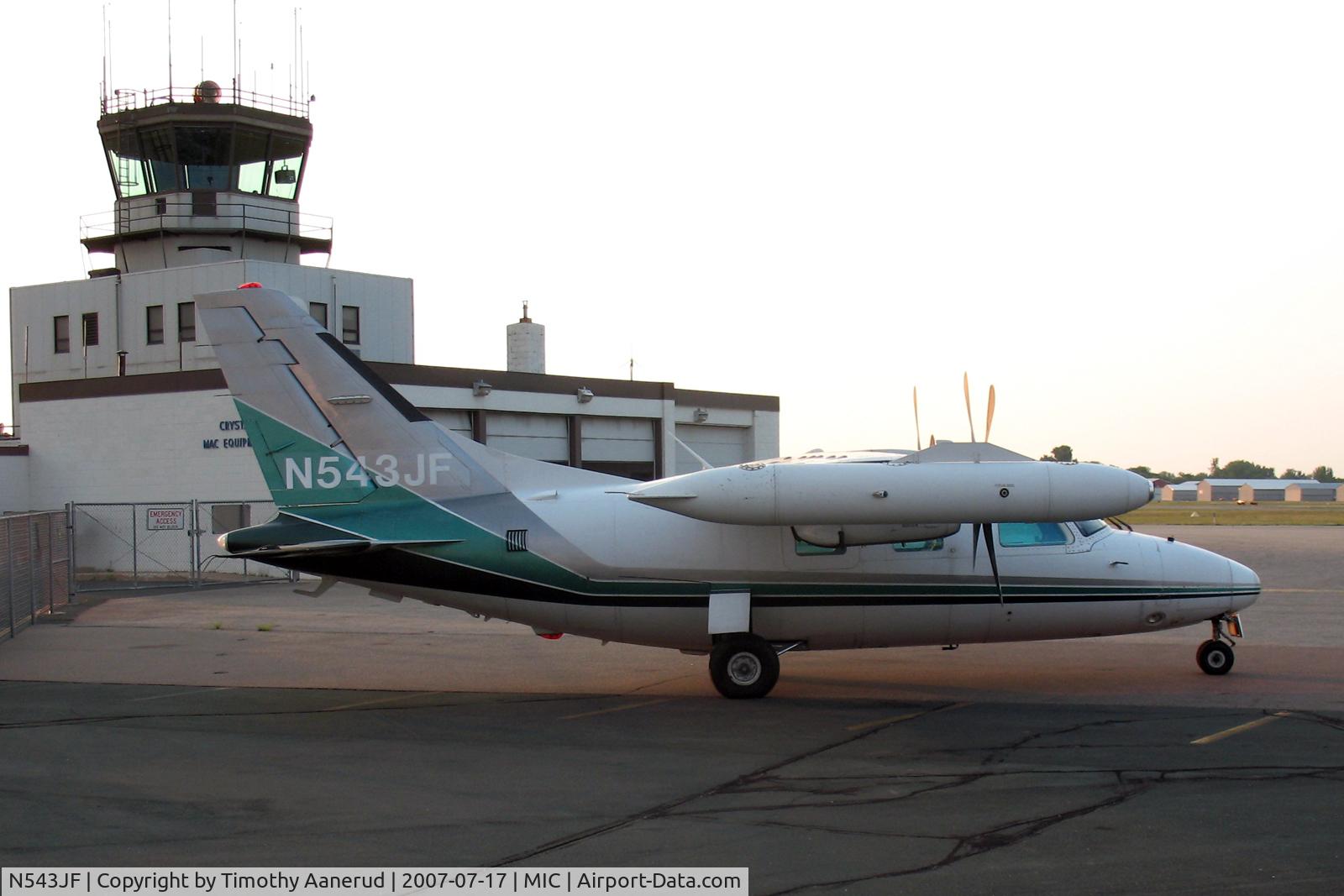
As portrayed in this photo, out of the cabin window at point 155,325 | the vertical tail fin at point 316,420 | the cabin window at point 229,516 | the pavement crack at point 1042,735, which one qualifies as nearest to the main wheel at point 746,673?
the pavement crack at point 1042,735

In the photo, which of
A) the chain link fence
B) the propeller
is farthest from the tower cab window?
the propeller

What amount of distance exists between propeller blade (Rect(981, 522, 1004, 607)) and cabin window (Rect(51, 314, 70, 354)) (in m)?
34.3

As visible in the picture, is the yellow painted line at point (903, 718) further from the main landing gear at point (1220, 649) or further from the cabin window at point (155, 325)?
the cabin window at point (155, 325)

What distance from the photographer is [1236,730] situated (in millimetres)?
11891

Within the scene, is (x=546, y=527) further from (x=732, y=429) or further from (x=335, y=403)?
(x=732, y=429)

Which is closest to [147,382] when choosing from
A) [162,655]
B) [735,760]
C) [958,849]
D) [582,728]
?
[162,655]

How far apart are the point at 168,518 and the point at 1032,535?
80.4 feet

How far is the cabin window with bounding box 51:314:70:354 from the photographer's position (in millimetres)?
39562

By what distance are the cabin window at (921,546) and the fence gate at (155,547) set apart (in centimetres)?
1957

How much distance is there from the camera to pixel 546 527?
14609 millimetres

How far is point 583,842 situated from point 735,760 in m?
2.92

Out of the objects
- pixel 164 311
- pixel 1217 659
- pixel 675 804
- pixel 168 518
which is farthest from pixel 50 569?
pixel 1217 659

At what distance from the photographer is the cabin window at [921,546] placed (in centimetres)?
1450

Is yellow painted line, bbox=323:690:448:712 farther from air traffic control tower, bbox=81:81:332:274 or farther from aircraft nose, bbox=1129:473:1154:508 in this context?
air traffic control tower, bbox=81:81:332:274
